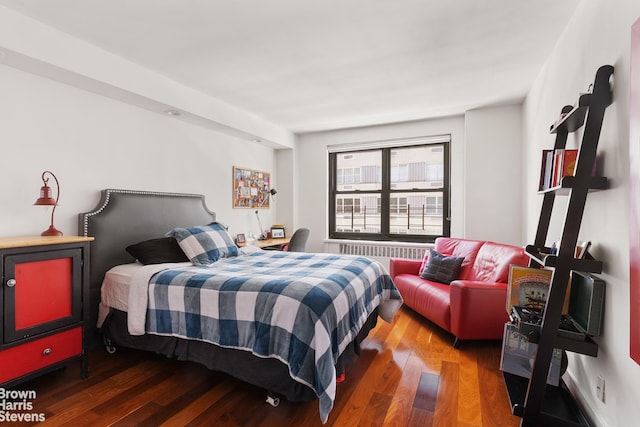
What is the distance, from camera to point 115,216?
2.96 m

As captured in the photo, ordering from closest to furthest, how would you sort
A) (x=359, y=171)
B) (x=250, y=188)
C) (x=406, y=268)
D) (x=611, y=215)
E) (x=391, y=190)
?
(x=611, y=215) → (x=406, y=268) → (x=250, y=188) → (x=391, y=190) → (x=359, y=171)

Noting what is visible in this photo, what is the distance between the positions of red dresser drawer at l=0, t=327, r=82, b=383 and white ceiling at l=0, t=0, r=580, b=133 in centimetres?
216

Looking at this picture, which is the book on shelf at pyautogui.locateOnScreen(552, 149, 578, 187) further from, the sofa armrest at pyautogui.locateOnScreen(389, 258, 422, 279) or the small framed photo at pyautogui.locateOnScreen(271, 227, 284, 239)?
the small framed photo at pyautogui.locateOnScreen(271, 227, 284, 239)

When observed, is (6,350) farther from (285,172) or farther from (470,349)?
(285,172)

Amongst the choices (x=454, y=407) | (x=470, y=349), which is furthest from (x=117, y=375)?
(x=470, y=349)

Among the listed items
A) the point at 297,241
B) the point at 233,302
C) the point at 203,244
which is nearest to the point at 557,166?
the point at 233,302

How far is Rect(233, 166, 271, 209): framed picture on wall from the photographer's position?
15.1ft

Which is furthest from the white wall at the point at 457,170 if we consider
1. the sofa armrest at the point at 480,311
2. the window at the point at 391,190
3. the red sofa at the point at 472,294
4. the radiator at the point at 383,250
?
the sofa armrest at the point at 480,311

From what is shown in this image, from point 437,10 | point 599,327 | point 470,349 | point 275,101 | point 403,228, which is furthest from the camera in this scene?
point 403,228

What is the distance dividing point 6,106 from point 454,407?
365cm

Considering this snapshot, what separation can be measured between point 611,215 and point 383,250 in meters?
A: 3.41

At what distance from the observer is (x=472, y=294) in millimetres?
2764

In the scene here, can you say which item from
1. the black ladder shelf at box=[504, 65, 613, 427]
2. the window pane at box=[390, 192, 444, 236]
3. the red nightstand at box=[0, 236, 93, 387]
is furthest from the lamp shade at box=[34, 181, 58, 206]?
the window pane at box=[390, 192, 444, 236]

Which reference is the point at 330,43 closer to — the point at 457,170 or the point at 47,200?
the point at 47,200
